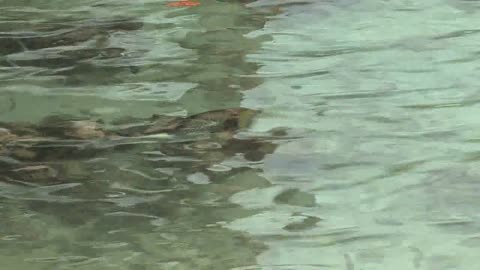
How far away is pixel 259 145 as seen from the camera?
354 centimetres

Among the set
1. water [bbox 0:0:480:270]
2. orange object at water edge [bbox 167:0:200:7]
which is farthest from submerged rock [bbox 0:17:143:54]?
orange object at water edge [bbox 167:0:200:7]

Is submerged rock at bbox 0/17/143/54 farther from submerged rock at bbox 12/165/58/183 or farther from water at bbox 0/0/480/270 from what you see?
submerged rock at bbox 12/165/58/183

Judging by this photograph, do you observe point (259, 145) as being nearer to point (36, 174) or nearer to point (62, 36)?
point (36, 174)

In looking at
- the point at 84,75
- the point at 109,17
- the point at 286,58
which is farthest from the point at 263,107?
the point at 109,17

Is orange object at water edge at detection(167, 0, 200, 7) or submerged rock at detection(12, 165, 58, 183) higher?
orange object at water edge at detection(167, 0, 200, 7)

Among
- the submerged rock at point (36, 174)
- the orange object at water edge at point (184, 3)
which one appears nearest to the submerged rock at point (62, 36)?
the orange object at water edge at point (184, 3)

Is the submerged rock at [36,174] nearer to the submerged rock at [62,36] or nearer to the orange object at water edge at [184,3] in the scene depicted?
the submerged rock at [62,36]

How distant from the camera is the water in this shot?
9.31 feet

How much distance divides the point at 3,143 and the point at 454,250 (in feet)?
6.03

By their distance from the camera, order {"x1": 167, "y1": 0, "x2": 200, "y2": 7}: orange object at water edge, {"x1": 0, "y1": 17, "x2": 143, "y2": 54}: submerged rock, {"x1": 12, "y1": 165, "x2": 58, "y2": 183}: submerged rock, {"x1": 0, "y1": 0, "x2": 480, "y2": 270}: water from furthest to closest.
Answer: {"x1": 167, "y1": 0, "x2": 200, "y2": 7}: orange object at water edge
{"x1": 0, "y1": 17, "x2": 143, "y2": 54}: submerged rock
{"x1": 12, "y1": 165, "x2": 58, "y2": 183}: submerged rock
{"x1": 0, "y1": 0, "x2": 480, "y2": 270}: water

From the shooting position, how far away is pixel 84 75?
4.41 meters

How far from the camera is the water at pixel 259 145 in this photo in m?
2.84

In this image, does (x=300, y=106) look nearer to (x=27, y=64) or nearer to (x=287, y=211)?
(x=287, y=211)

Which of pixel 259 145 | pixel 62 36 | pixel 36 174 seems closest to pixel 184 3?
pixel 62 36
